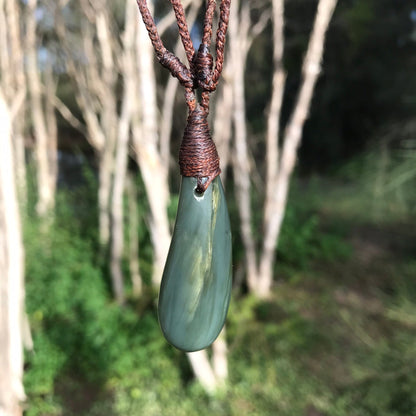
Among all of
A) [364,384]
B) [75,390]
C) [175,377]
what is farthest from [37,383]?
[364,384]

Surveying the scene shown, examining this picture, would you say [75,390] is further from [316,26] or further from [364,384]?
[316,26]

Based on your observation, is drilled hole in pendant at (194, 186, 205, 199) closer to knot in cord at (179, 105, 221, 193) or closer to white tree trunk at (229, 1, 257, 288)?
knot in cord at (179, 105, 221, 193)

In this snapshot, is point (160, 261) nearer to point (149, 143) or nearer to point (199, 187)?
point (149, 143)

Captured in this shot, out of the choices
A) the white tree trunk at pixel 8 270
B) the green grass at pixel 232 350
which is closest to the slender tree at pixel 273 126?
the green grass at pixel 232 350

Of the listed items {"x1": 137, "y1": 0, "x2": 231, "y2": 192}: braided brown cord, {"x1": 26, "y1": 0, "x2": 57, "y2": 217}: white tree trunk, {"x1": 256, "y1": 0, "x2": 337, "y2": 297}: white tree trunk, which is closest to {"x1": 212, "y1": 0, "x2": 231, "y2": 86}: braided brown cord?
{"x1": 137, "y1": 0, "x2": 231, "y2": 192}: braided brown cord

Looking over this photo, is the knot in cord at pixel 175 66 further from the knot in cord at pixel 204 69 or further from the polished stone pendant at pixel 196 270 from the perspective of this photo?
the polished stone pendant at pixel 196 270

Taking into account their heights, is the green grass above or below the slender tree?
below
